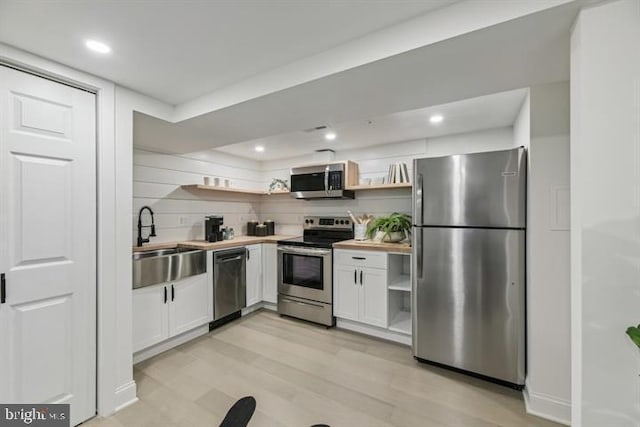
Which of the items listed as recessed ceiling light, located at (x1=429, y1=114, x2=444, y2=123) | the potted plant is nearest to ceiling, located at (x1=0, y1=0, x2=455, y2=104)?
recessed ceiling light, located at (x1=429, y1=114, x2=444, y2=123)

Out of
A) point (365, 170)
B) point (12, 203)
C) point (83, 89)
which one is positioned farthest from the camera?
point (365, 170)

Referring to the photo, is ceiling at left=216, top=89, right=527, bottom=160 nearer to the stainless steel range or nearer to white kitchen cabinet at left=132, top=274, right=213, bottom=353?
the stainless steel range

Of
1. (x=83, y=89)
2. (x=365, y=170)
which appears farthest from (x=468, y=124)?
(x=83, y=89)

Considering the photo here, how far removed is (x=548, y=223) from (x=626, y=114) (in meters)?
0.98

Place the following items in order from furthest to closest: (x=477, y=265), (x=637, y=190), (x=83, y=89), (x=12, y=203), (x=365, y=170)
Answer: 1. (x=365, y=170)
2. (x=477, y=265)
3. (x=83, y=89)
4. (x=12, y=203)
5. (x=637, y=190)

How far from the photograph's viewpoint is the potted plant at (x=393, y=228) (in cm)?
302

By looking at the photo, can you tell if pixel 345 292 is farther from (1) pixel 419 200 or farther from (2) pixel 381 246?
(1) pixel 419 200

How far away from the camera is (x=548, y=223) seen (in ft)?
5.75

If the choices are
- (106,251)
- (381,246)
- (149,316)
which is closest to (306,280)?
(381,246)

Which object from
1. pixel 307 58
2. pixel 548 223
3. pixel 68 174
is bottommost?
pixel 548 223

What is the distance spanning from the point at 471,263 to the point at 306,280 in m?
1.90

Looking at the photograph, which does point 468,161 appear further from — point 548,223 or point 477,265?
point 477,265

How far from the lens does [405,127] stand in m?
2.84

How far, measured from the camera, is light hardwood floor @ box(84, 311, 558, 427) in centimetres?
173
